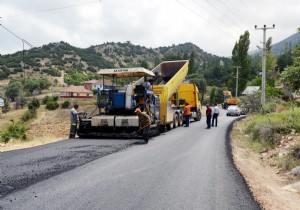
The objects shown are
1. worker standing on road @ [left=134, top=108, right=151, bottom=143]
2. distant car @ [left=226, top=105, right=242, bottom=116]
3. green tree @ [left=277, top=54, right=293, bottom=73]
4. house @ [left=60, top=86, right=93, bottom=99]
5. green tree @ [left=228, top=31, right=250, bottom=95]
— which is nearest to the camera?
worker standing on road @ [left=134, top=108, right=151, bottom=143]

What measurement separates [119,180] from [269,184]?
394 cm

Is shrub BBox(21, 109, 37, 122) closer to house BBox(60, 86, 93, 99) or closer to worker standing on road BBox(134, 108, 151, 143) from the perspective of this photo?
house BBox(60, 86, 93, 99)

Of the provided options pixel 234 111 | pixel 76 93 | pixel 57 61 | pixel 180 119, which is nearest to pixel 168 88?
pixel 180 119

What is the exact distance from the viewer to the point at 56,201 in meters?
5.48

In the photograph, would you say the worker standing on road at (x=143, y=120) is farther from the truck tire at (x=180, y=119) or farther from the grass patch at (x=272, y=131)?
the truck tire at (x=180, y=119)

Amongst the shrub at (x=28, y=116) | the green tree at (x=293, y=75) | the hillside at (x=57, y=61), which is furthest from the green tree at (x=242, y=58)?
the green tree at (x=293, y=75)

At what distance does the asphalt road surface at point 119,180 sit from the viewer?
220 inches

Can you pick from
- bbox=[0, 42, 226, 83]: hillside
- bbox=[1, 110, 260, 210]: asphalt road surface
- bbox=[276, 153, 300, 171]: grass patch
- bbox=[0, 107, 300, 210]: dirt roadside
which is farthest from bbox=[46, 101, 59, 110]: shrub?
bbox=[276, 153, 300, 171]: grass patch

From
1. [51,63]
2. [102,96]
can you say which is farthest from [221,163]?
[51,63]

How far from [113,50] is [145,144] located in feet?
572

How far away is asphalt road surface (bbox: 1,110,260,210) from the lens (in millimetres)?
5598

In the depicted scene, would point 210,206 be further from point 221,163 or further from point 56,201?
point 221,163

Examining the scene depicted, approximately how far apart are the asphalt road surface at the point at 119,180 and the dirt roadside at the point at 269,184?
0.30 metres

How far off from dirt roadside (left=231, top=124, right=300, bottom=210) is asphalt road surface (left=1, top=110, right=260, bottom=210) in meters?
0.30
